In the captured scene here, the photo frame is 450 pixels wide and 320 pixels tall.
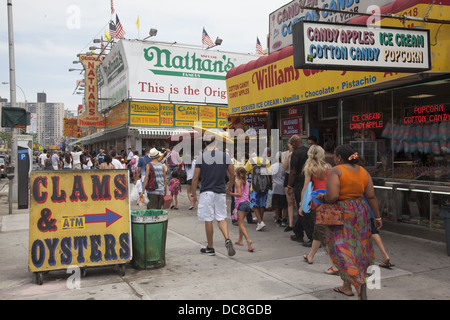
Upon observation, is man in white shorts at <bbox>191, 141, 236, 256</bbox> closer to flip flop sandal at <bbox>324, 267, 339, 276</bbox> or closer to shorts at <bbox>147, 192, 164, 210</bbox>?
flip flop sandal at <bbox>324, 267, 339, 276</bbox>

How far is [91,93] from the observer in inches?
1145

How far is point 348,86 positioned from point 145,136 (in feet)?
63.2

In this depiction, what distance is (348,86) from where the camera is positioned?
770 centimetres

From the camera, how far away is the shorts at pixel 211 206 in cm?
628

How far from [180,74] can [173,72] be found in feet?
1.63

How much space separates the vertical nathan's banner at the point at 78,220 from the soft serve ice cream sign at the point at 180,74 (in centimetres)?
2031

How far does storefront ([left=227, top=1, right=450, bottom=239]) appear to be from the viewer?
262 inches

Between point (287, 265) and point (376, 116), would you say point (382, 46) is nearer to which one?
point (376, 116)

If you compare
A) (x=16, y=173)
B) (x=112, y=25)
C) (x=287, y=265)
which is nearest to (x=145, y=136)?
(x=112, y=25)

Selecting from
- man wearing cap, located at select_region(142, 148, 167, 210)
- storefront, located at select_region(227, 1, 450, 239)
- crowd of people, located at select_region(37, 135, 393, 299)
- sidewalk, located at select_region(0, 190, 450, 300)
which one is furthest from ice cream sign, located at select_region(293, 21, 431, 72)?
man wearing cap, located at select_region(142, 148, 167, 210)

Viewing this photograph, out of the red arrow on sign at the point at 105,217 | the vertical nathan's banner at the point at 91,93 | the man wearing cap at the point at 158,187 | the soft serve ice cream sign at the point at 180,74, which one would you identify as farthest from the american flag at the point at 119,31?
the red arrow on sign at the point at 105,217

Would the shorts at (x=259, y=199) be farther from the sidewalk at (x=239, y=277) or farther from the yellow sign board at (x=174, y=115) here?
the yellow sign board at (x=174, y=115)

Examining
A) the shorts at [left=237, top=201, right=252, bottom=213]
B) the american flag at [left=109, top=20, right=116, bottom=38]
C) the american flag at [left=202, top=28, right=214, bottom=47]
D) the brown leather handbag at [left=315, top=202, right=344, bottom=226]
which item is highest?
the american flag at [left=109, top=20, right=116, bottom=38]

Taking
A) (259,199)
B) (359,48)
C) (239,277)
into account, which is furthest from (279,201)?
(359,48)
